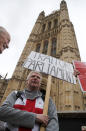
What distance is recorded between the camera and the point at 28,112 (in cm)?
127

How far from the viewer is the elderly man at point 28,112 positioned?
1228 mm

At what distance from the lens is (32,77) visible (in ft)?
6.06

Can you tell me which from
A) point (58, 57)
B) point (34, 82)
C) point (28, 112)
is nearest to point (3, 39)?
point (34, 82)

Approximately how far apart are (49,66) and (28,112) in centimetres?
150

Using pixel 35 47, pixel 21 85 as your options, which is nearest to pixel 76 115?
pixel 21 85

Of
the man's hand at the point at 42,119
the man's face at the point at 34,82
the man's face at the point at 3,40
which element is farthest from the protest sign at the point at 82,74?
the man's face at the point at 3,40

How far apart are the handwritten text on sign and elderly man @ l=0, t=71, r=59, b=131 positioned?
655 millimetres

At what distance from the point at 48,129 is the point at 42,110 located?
0.25 meters

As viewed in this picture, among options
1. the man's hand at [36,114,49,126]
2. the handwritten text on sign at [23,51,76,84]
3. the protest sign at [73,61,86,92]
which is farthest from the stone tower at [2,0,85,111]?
the man's hand at [36,114,49,126]

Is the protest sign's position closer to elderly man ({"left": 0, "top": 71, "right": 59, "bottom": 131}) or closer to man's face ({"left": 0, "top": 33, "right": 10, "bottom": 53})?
elderly man ({"left": 0, "top": 71, "right": 59, "bottom": 131})

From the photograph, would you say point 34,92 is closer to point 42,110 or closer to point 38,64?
point 42,110

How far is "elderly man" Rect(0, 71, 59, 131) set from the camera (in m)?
1.23

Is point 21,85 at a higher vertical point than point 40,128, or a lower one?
higher

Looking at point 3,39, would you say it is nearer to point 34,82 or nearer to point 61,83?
point 34,82
